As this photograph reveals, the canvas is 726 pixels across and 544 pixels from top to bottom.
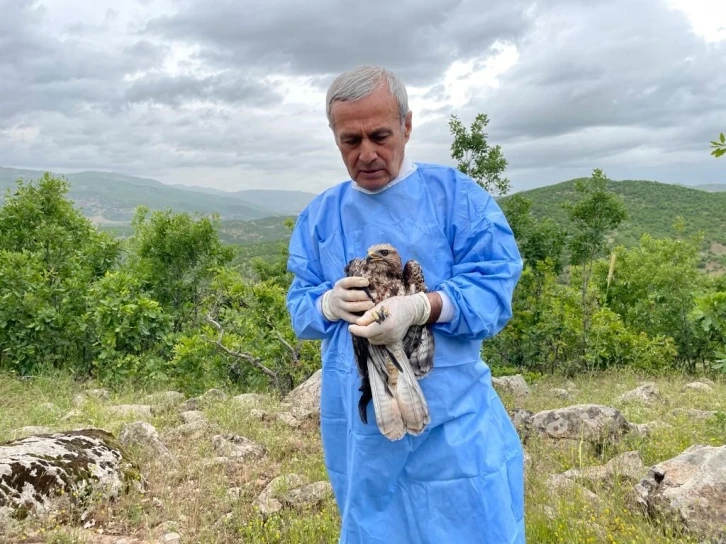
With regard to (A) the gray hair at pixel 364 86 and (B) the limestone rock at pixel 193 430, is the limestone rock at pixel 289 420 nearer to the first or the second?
(B) the limestone rock at pixel 193 430

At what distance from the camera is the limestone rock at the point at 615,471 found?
4000 mm

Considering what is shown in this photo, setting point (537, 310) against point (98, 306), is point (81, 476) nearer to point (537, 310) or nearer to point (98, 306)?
point (98, 306)

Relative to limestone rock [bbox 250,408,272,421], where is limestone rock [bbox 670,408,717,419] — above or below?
above

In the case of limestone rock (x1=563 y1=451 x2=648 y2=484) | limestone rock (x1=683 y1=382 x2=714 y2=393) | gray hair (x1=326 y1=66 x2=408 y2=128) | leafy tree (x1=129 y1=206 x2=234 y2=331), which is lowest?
limestone rock (x1=683 y1=382 x2=714 y2=393)

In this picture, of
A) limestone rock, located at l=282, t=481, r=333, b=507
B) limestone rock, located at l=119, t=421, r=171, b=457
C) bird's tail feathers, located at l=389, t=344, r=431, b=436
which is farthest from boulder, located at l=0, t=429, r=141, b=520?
bird's tail feathers, located at l=389, t=344, r=431, b=436

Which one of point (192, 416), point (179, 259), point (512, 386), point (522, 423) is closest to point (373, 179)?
point (522, 423)

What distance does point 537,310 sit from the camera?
9.40 m

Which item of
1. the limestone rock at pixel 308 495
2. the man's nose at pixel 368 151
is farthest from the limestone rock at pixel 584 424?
the man's nose at pixel 368 151

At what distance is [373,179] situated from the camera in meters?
2.03

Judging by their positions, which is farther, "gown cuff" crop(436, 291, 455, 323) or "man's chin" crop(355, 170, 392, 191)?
"man's chin" crop(355, 170, 392, 191)

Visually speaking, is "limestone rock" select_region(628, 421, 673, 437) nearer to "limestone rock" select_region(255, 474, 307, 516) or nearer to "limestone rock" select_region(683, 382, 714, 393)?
"limestone rock" select_region(683, 382, 714, 393)

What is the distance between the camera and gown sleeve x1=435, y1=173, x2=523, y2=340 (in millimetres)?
1881

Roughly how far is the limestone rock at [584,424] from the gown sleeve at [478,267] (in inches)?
132

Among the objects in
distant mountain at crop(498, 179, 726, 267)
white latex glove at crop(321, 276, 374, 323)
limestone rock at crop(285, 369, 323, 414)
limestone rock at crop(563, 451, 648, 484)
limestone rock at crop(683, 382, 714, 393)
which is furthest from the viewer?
distant mountain at crop(498, 179, 726, 267)
